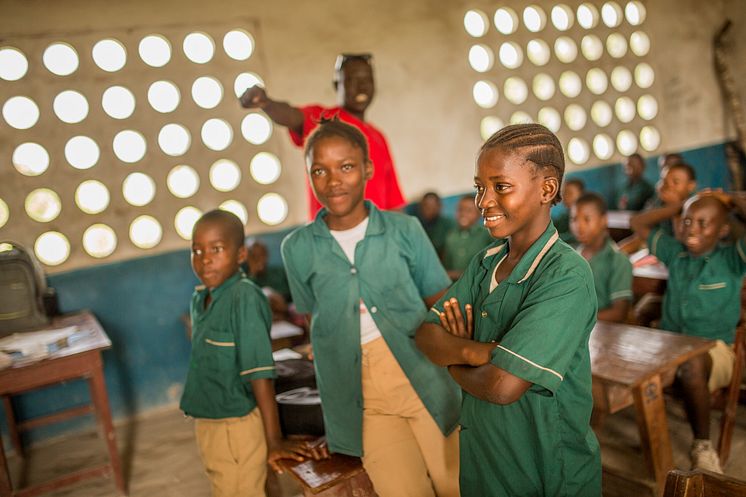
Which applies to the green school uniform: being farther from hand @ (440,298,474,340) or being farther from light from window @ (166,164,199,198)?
light from window @ (166,164,199,198)

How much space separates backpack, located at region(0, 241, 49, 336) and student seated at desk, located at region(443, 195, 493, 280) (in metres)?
2.99

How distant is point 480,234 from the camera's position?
190 inches

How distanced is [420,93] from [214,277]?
12.4ft

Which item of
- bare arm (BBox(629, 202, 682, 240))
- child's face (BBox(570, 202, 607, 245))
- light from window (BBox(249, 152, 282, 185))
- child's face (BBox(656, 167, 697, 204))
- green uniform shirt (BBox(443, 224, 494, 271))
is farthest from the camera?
green uniform shirt (BBox(443, 224, 494, 271))

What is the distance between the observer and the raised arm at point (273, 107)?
7.61 ft

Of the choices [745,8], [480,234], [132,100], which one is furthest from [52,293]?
[745,8]

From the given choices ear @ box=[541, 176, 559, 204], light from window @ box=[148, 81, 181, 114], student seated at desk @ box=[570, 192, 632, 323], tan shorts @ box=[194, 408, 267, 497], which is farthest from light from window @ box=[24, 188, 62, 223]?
ear @ box=[541, 176, 559, 204]

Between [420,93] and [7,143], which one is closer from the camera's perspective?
[7,143]

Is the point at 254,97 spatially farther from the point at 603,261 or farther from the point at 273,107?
the point at 603,261

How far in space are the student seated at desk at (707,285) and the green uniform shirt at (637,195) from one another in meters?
3.07

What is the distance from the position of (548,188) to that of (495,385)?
0.45 meters

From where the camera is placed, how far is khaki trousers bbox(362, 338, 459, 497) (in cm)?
178

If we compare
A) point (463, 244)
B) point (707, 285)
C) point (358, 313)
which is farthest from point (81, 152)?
point (707, 285)

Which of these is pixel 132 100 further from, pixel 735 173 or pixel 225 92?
pixel 735 173
